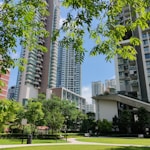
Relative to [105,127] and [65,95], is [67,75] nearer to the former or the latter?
[65,95]

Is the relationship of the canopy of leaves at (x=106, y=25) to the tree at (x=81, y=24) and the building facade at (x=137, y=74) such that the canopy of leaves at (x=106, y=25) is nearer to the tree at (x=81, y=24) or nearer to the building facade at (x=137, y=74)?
the tree at (x=81, y=24)

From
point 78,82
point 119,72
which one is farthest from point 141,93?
point 78,82

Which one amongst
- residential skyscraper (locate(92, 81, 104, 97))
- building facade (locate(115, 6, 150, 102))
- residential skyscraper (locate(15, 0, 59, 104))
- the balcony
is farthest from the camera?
residential skyscraper (locate(92, 81, 104, 97))

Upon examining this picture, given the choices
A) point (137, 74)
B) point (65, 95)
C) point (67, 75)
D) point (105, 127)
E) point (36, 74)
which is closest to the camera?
point (105, 127)

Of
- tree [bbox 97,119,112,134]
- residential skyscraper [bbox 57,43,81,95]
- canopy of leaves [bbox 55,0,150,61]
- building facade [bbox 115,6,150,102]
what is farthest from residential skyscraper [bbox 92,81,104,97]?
canopy of leaves [bbox 55,0,150,61]

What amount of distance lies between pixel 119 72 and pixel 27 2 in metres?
56.3

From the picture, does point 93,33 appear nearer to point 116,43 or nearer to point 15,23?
point 116,43

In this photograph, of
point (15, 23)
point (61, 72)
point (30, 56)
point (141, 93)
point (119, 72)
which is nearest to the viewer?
point (15, 23)

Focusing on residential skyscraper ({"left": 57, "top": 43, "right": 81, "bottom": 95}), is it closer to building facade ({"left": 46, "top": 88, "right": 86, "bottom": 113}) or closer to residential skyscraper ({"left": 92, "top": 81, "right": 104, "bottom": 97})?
residential skyscraper ({"left": 92, "top": 81, "right": 104, "bottom": 97})

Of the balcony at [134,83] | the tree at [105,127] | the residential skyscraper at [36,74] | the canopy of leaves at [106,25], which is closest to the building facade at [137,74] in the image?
the balcony at [134,83]

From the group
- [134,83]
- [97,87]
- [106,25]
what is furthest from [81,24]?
[97,87]

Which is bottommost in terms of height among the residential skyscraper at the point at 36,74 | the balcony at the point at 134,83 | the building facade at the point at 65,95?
the balcony at the point at 134,83

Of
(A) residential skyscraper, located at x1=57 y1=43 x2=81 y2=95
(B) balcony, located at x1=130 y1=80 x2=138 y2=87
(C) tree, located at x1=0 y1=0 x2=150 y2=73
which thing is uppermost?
(A) residential skyscraper, located at x1=57 y1=43 x2=81 y2=95

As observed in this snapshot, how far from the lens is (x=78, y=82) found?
523 feet
